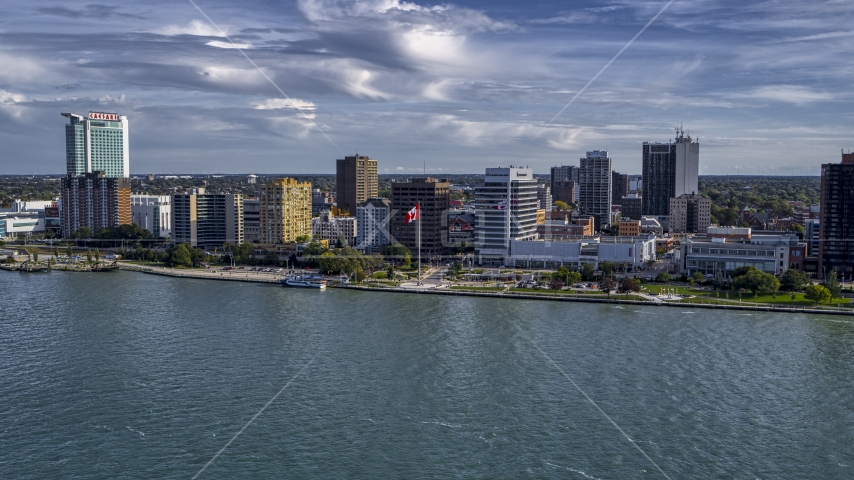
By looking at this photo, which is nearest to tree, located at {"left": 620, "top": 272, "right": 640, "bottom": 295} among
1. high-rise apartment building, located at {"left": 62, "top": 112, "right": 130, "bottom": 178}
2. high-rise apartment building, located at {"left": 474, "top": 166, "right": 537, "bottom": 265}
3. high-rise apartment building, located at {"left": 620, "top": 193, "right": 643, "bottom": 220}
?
high-rise apartment building, located at {"left": 474, "top": 166, "right": 537, "bottom": 265}

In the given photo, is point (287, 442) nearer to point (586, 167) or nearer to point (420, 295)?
point (420, 295)

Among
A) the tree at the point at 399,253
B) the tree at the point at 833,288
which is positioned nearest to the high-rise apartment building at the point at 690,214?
the tree at the point at 399,253

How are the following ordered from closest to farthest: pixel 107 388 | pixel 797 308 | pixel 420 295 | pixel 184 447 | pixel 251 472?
pixel 251 472
pixel 184 447
pixel 107 388
pixel 797 308
pixel 420 295

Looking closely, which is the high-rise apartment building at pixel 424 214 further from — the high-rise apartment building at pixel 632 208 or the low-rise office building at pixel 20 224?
the low-rise office building at pixel 20 224

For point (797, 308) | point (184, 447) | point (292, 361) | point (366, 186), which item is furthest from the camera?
point (366, 186)

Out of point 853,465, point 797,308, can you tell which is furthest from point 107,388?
point 797,308

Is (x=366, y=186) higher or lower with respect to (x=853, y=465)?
higher

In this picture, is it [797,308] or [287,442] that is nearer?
[287,442]

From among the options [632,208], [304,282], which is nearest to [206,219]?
[304,282]
